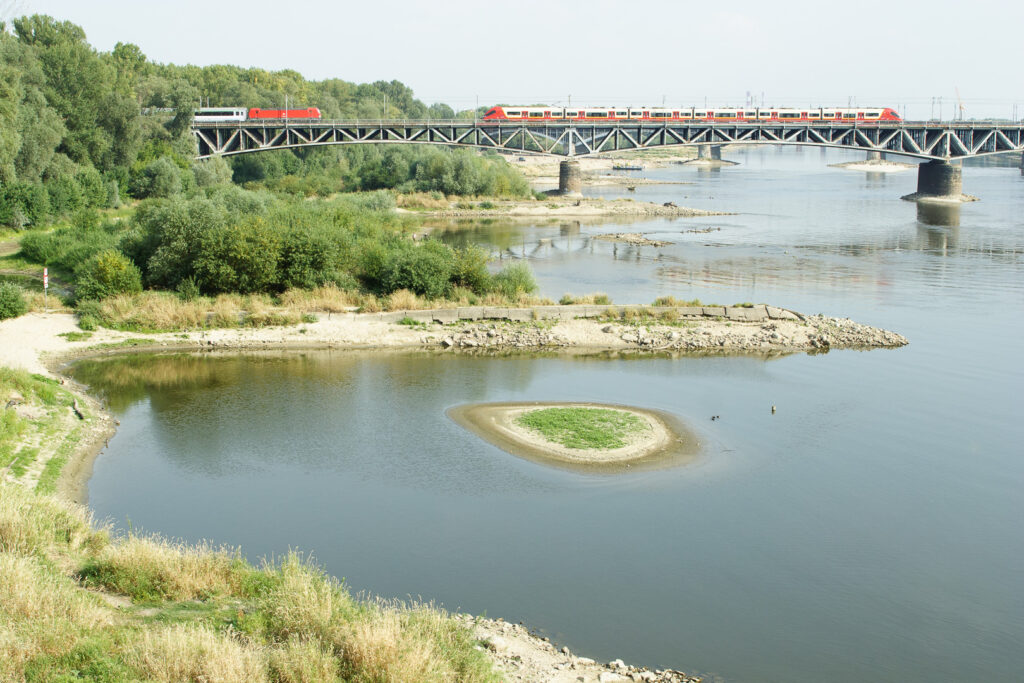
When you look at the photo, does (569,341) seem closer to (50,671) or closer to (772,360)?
(772,360)

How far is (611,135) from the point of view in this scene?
106625mm

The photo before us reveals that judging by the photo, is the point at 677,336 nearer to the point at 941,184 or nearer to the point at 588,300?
the point at 588,300

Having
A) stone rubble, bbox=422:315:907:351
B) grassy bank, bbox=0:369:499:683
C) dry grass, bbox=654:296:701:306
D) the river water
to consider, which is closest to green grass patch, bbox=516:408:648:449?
the river water

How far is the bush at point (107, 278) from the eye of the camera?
4016 centimetres

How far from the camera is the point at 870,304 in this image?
49031mm

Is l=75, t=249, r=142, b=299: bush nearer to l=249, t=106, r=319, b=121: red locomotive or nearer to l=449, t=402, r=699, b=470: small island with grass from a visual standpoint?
l=449, t=402, r=699, b=470: small island with grass

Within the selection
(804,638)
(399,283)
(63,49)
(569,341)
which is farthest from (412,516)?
(63,49)

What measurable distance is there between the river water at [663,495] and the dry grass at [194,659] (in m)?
5.83

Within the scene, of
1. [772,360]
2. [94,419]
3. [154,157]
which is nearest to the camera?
[94,419]

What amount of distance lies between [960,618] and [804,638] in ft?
11.2

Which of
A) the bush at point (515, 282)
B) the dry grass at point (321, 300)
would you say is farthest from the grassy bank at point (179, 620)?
the bush at point (515, 282)

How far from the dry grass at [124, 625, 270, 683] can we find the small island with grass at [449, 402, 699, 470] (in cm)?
1370

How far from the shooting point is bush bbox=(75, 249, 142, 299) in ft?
132

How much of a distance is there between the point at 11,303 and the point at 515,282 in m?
21.8
